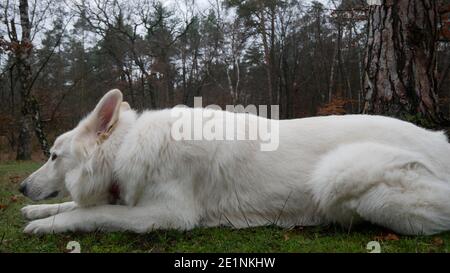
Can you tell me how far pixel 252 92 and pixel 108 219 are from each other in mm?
36122

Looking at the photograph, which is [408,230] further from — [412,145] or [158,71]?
[158,71]

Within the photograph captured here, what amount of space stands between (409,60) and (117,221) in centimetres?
388

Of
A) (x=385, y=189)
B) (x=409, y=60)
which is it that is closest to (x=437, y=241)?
(x=385, y=189)

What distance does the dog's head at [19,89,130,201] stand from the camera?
10.7 feet

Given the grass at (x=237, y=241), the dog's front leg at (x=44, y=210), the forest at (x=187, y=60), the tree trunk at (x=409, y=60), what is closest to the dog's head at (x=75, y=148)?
the dog's front leg at (x=44, y=210)

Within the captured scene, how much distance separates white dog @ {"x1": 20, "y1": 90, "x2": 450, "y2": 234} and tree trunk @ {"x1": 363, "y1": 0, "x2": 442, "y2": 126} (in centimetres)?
145

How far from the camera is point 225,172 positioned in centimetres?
321

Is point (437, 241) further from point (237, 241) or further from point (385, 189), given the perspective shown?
point (237, 241)

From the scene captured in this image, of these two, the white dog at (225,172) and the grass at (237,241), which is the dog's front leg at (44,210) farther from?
the grass at (237,241)

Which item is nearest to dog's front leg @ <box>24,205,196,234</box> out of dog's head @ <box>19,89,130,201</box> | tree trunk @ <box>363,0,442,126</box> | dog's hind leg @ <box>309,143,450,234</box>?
dog's head @ <box>19,89,130,201</box>

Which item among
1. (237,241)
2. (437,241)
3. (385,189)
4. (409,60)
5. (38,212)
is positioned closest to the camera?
(437,241)

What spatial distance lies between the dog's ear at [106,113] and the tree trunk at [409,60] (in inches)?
131

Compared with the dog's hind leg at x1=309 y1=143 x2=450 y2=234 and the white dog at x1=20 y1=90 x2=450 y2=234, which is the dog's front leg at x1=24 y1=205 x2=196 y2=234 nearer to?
the white dog at x1=20 y1=90 x2=450 y2=234

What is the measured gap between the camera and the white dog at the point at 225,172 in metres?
2.85
